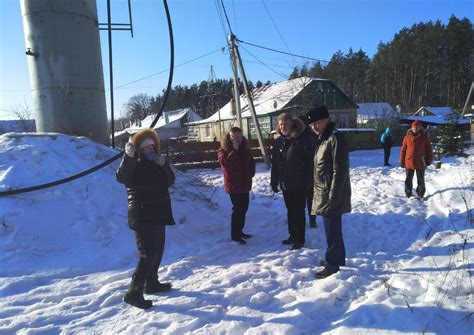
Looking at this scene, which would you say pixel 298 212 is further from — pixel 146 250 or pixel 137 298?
pixel 137 298

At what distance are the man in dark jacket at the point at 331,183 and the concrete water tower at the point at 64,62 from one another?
15.9 feet

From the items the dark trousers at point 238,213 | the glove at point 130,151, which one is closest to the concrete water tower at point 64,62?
the dark trousers at point 238,213

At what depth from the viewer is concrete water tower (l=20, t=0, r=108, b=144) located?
676 centimetres

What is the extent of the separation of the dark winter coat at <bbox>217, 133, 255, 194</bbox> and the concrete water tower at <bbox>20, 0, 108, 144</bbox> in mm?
3249

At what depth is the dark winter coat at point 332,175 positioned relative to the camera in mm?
3781

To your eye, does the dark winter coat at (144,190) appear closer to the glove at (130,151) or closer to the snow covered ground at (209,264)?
the glove at (130,151)

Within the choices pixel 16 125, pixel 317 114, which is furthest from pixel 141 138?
pixel 16 125

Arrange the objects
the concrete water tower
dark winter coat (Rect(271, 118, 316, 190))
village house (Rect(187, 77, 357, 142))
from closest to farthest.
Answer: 1. dark winter coat (Rect(271, 118, 316, 190))
2. the concrete water tower
3. village house (Rect(187, 77, 357, 142))

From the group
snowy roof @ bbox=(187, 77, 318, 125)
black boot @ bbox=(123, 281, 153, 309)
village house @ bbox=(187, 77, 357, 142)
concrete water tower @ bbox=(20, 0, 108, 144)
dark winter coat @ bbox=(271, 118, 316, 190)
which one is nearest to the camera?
black boot @ bbox=(123, 281, 153, 309)

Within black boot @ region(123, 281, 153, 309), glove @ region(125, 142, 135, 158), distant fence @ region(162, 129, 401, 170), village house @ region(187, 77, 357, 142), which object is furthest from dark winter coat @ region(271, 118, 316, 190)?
village house @ region(187, 77, 357, 142)

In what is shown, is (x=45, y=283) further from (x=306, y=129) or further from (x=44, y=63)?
(x=44, y=63)

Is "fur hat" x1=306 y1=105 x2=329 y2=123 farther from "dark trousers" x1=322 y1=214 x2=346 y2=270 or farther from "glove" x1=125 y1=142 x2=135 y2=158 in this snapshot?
"glove" x1=125 y1=142 x2=135 y2=158

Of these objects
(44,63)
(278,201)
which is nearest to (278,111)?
(278,201)

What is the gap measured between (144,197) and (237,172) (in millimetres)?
2061
